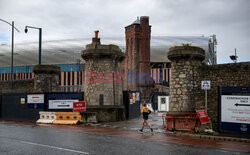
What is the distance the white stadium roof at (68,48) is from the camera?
63756 mm

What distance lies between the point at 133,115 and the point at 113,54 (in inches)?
246

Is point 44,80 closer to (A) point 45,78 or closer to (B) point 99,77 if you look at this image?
(A) point 45,78

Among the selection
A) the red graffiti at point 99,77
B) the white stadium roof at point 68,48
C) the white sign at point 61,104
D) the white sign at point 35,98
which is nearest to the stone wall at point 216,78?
the red graffiti at point 99,77

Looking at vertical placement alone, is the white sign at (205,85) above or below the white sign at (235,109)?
above

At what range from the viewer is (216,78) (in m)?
15.0

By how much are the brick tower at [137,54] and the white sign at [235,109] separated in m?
35.6

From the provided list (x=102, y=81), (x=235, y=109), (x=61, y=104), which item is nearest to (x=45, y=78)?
(x=61, y=104)

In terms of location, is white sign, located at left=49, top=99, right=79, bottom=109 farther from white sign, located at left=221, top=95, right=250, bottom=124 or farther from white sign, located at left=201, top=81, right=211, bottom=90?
white sign, located at left=221, top=95, right=250, bottom=124

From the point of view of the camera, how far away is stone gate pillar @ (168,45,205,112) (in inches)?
615

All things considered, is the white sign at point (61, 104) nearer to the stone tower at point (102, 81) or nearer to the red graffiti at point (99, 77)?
the stone tower at point (102, 81)

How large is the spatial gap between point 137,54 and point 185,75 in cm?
3635

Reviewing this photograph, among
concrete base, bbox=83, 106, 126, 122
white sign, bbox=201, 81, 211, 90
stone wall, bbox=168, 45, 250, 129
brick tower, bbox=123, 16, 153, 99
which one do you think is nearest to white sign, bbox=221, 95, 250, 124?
white sign, bbox=201, 81, 211, 90

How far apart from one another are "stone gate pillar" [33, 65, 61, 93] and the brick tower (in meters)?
24.8

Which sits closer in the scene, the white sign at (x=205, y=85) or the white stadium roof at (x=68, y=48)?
the white sign at (x=205, y=85)
